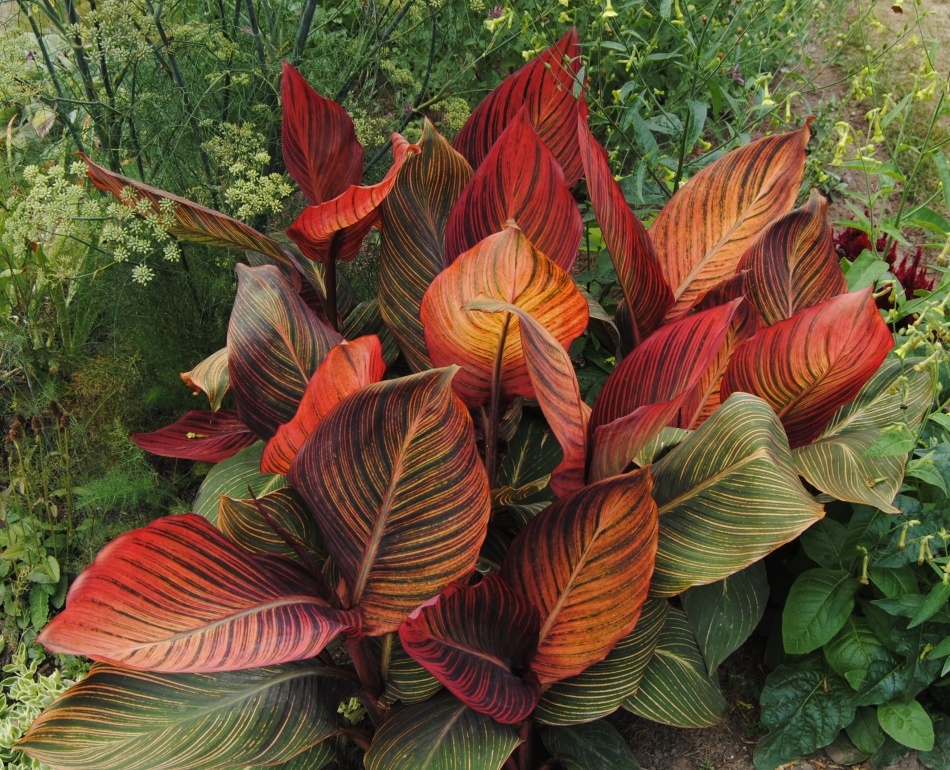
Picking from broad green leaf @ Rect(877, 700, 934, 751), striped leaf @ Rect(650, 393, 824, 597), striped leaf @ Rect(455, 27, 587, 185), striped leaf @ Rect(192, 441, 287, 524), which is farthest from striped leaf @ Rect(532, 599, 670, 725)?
striped leaf @ Rect(455, 27, 587, 185)

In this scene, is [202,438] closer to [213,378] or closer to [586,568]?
[213,378]

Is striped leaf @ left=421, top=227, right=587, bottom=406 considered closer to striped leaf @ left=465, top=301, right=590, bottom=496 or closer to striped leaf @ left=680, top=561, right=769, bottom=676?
striped leaf @ left=465, top=301, right=590, bottom=496

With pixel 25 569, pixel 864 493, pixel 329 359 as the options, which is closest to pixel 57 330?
pixel 25 569

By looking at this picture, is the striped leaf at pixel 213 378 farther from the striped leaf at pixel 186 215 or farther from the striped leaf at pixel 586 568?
the striped leaf at pixel 586 568

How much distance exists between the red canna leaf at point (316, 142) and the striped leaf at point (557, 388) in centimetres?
72

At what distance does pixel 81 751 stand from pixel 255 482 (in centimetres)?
61

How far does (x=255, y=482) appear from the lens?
5.81 ft

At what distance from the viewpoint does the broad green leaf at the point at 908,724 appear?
1661 millimetres

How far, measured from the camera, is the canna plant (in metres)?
1.28

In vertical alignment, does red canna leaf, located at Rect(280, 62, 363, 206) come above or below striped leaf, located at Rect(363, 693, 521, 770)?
above

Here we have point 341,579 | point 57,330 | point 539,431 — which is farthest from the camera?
point 57,330

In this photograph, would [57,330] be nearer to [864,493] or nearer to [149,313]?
[149,313]

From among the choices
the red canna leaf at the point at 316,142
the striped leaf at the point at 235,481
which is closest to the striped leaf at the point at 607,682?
the striped leaf at the point at 235,481

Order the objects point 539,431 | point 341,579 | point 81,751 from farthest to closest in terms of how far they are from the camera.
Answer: point 539,431, point 341,579, point 81,751
